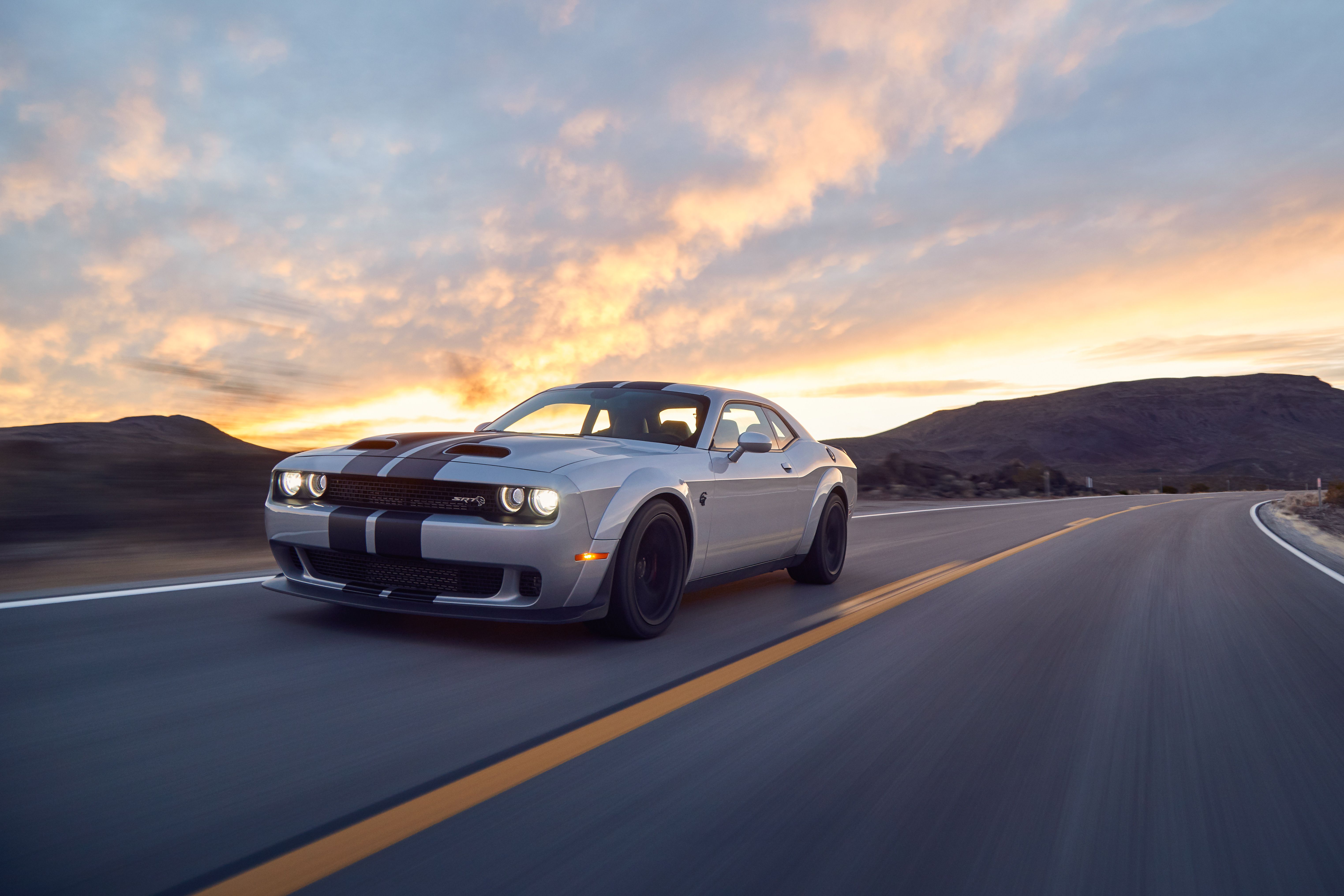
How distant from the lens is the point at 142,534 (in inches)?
304

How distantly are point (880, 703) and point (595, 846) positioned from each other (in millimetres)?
1745

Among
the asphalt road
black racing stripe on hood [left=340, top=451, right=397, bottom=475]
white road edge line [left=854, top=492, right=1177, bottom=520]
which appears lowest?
the asphalt road

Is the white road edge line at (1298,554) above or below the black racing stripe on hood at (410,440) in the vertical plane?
below

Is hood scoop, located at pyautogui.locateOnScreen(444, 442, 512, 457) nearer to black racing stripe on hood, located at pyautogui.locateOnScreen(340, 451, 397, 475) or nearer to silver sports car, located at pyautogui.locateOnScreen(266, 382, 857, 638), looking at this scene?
silver sports car, located at pyautogui.locateOnScreen(266, 382, 857, 638)

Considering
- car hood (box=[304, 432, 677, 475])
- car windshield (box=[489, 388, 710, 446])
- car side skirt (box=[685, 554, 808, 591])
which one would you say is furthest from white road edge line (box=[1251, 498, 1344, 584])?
car hood (box=[304, 432, 677, 475])

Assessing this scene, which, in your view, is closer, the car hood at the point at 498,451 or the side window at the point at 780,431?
the car hood at the point at 498,451

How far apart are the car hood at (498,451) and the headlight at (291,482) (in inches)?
5.3

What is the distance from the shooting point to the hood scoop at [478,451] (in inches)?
171

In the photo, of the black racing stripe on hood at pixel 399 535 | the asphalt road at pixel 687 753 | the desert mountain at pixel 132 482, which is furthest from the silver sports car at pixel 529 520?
the desert mountain at pixel 132 482

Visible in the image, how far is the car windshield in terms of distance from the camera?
5488mm

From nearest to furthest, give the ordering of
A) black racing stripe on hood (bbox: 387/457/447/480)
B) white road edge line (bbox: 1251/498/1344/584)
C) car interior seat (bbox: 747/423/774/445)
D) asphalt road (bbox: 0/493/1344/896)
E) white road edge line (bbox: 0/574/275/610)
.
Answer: asphalt road (bbox: 0/493/1344/896), black racing stripe on hood (bbox: 387/457/447/480), white road edge line (bbox: 0/574/275/610), car interior seat (bbox: 747/423/774/445), white road edge line (bbox: 1251/498/1344/584)

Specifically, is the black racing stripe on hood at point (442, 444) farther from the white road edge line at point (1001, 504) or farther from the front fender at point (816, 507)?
the white road edge line at point (1001, 504)

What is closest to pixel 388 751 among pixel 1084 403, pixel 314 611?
pixel 314 611

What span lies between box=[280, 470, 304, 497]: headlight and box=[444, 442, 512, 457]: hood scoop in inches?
30.0
